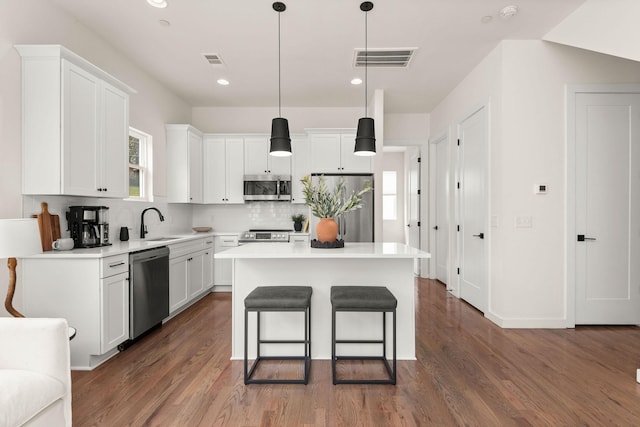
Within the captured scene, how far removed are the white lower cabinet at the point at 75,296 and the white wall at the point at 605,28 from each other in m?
4.38

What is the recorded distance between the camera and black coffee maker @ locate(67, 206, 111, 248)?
2.99 meters

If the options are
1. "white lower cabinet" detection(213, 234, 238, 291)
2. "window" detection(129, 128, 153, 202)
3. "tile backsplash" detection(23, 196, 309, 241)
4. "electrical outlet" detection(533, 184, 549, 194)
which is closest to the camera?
"electrical outlet" detection(533, 184, 549, 194)

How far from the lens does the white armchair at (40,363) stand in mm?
1484

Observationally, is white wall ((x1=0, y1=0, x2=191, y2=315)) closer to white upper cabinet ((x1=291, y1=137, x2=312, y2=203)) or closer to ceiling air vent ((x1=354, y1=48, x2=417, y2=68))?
white upper cabinet ((x1=291, y1=137, x2=312, y2=203))

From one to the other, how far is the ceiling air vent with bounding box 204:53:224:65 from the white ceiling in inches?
2.7

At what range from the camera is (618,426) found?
1.91 meters

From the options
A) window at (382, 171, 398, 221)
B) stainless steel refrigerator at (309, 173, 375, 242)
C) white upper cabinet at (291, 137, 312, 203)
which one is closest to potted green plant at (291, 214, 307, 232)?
white upper cabinet at (291, 137, 312, 203)

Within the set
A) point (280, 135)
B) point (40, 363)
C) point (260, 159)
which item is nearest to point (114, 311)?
point (40, 363)

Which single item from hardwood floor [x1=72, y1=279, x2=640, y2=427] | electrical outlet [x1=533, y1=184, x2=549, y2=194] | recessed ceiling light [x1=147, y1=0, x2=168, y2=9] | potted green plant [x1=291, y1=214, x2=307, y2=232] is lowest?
hardwood floor [x1=72, y1=279, x2=640, y2=427]

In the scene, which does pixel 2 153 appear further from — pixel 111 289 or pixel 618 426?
pixel 618 426

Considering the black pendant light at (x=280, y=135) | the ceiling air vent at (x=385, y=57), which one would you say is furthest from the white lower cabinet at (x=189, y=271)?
the ceiling air vent at (x=385, y=57)

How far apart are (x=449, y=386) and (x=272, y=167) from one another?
4129 mm

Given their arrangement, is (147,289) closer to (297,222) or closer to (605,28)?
(297,222)

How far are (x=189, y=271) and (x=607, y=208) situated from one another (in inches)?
190
